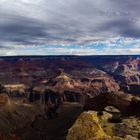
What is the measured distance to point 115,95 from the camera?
12875cm

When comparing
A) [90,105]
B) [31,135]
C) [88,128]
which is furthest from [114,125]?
[31,135]

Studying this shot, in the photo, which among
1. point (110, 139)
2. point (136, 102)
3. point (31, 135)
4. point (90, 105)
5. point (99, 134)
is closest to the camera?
Answer: point (110, 139)

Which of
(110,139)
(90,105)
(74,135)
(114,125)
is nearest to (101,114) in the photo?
(114,125)

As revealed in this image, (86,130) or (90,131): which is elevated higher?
(86,130)

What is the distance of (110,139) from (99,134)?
15.9ft

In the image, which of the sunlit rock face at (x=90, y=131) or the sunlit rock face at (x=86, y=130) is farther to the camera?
the sunlit rock face at (x=86, y=130)

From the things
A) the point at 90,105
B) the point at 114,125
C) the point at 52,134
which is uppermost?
the point at 114,125

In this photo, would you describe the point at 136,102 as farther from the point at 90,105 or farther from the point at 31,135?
the point at 31,135

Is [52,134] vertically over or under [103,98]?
under

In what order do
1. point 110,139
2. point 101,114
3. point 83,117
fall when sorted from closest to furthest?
point 110,139 < point 83,117 < point 101,114

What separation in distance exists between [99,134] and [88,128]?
4.91 ft

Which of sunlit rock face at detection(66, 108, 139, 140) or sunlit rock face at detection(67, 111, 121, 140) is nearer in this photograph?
sunlit rock face at detection(66, 108, 139, 140)

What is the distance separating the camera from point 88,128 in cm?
3888

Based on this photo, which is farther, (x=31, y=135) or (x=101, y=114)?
(x=31, y=135)
